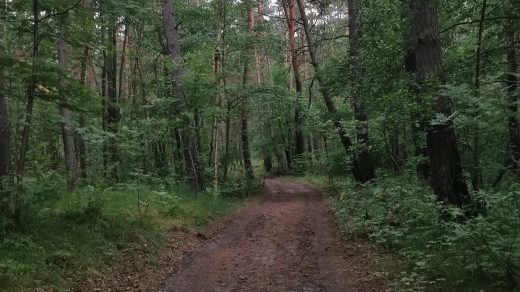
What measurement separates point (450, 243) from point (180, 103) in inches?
366

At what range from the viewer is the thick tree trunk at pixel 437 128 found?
297 inches

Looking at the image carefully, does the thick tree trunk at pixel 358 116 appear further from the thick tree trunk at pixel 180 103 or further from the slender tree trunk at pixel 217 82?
the thick tree trunk at pixel 180 103

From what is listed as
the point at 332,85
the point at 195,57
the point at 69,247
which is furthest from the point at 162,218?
the point at 332,85

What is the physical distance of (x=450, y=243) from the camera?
6.00 m

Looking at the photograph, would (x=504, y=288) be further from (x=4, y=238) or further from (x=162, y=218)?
(x=162, y=218)

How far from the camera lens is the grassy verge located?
531cm

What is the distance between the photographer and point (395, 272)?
6645 mm

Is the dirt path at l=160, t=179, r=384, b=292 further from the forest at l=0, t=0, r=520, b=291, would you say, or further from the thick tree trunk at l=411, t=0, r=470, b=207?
the thick tree trunk at l=411, t=0, r=470, b=207

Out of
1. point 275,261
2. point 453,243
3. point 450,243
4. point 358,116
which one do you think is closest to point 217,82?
point 358,116

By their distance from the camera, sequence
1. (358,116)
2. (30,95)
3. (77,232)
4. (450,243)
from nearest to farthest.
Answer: (450,243) → (30,95) → (77,232) → (358,116)

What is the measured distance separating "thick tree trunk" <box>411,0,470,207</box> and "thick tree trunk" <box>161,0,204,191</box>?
6.94 metres

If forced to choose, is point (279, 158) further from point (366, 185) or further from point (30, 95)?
point (30, 95)

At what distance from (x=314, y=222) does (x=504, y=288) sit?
7.04 meters

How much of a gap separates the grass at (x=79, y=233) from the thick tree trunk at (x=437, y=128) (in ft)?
18.5
